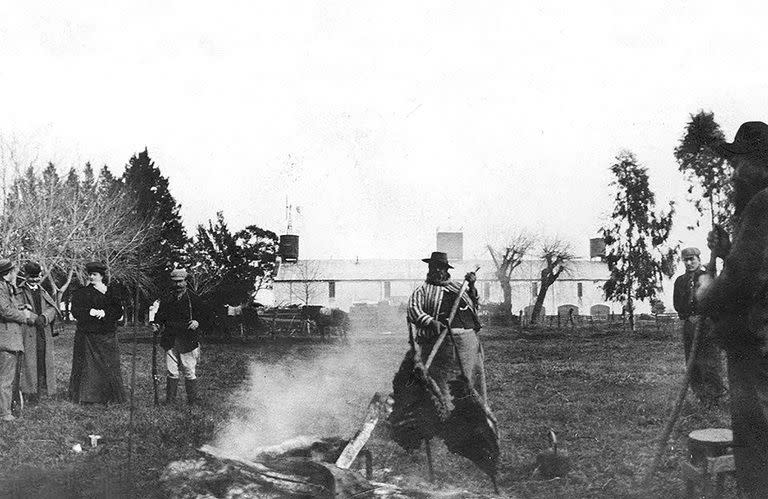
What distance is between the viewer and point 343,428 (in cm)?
719

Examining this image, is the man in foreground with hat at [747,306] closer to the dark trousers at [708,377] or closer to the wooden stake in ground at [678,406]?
the wooden stake in ground at [678,406]

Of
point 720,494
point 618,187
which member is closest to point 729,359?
point 720,494

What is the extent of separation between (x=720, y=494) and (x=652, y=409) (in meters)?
4.32

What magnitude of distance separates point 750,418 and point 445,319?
11.8 feet

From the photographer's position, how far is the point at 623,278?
36.9m

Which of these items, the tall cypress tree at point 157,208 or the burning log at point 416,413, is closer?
the burning log at point 416,413

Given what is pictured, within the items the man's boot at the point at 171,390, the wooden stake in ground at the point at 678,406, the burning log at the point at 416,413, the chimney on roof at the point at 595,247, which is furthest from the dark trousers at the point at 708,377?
the chimney on roof at the point at 595,247

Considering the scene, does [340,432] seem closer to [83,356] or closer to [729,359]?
[83,356]

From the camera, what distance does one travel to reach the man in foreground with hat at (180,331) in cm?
834

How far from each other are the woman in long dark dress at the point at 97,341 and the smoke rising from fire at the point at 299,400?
168 centimetres

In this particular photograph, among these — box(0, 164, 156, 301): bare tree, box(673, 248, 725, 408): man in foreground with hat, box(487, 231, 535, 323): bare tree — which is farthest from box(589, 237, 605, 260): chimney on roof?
box(673, 248, 725, 408): man in foreground with hat

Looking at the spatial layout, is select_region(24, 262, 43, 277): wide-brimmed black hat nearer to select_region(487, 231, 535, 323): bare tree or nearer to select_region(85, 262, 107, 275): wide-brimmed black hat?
select_region(85, 262, 107, 275): wide-brimmed black hat

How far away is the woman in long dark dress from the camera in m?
8.48

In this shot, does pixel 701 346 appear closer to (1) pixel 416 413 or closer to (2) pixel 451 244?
(1) pixel 416 413
